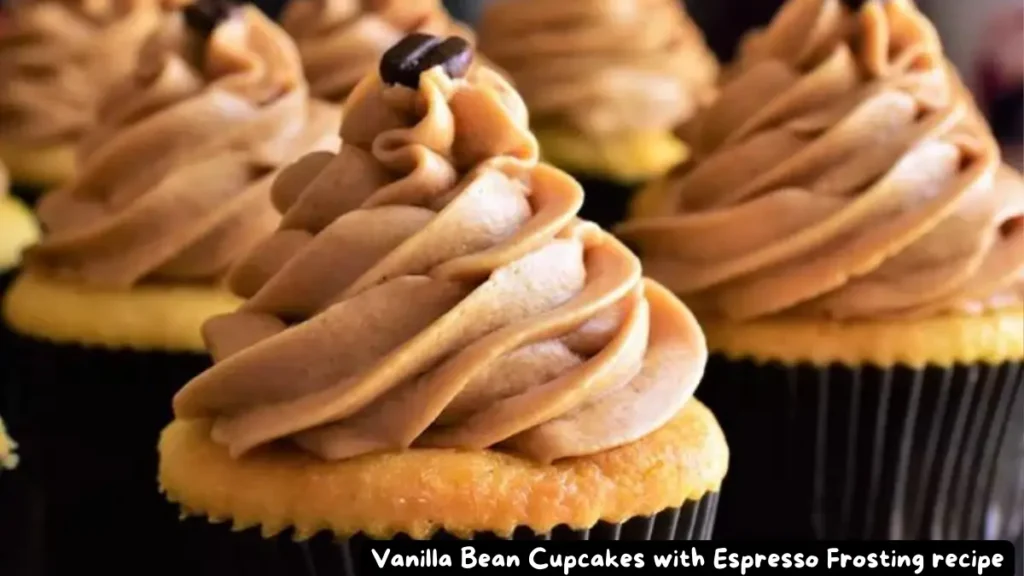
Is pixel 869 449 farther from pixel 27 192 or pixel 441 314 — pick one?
pixel 27 192

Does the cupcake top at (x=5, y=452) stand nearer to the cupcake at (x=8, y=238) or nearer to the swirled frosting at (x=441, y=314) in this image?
the swirled frosting at (x=441, y=314)

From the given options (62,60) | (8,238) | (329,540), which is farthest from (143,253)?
(62,60)

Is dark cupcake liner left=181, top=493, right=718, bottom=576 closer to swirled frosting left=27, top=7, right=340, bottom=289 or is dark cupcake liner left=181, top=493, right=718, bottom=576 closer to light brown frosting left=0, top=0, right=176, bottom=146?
swirled frosting left=27, top=7, right=340, bottom=289

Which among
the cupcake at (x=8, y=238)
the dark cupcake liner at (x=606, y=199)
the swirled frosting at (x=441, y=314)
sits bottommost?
the dark cupcake liner at (x=606, y=199)

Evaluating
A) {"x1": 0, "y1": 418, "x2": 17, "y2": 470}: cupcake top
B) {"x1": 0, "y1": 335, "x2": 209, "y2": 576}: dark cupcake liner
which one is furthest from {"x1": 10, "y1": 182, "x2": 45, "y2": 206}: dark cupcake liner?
{"x1": 0, "y1": 418, "x2": 17, "y2": 470}: cupcake top

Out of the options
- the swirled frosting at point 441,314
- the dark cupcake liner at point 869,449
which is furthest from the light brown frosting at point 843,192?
the swirled frosting at point 441,314

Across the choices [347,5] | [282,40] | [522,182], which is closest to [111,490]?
[282,40]

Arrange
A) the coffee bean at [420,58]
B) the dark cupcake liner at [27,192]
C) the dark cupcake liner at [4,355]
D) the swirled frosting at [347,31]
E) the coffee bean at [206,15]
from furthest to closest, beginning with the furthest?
the dark cupcake liner at [27,192] < the swirled frosting at [347,31] < the dark cupcake liner at [4,355] < the coffee bean at [206,15] < the coffee bean at [420,58]
